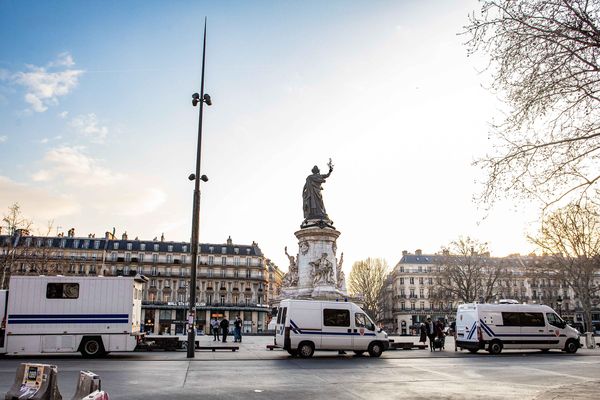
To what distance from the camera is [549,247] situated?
124 feet

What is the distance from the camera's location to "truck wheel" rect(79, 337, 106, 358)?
19719mm

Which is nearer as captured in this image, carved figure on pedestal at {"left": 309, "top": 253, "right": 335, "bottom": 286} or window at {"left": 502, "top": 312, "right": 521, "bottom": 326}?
window at {"left": 502, "top": 312, "right": 521, "bottom": 326}

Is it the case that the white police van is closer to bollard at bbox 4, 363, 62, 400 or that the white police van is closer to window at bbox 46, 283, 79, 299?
window at bbox 46, 283, 79, 299

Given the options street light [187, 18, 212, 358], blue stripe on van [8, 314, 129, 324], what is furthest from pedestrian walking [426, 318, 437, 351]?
blue stripe on van [8, 314, 129, 324]

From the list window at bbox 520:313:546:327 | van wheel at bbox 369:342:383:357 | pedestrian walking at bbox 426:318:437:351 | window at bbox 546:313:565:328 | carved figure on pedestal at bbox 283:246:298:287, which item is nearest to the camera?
van wheel at bbox 369:342:383:357

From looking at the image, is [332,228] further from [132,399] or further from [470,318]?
[132,399]

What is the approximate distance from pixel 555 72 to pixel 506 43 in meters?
1.18

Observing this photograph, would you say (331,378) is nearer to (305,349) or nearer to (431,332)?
(305,349)

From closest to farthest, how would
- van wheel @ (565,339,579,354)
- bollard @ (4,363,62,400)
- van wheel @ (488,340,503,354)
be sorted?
bollard @ (4,363,62,400) → van wheel @ (488,340,503,354) → van wheel @ (565,339,579,354)

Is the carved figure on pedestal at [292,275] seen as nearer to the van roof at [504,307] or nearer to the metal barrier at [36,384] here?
the van roof at [504,307]

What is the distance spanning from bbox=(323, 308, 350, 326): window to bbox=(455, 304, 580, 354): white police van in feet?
21.9

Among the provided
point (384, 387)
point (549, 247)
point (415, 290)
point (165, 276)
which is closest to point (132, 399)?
point (384, 387)

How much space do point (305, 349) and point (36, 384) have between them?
13.1m

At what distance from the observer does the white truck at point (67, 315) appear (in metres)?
19.4
